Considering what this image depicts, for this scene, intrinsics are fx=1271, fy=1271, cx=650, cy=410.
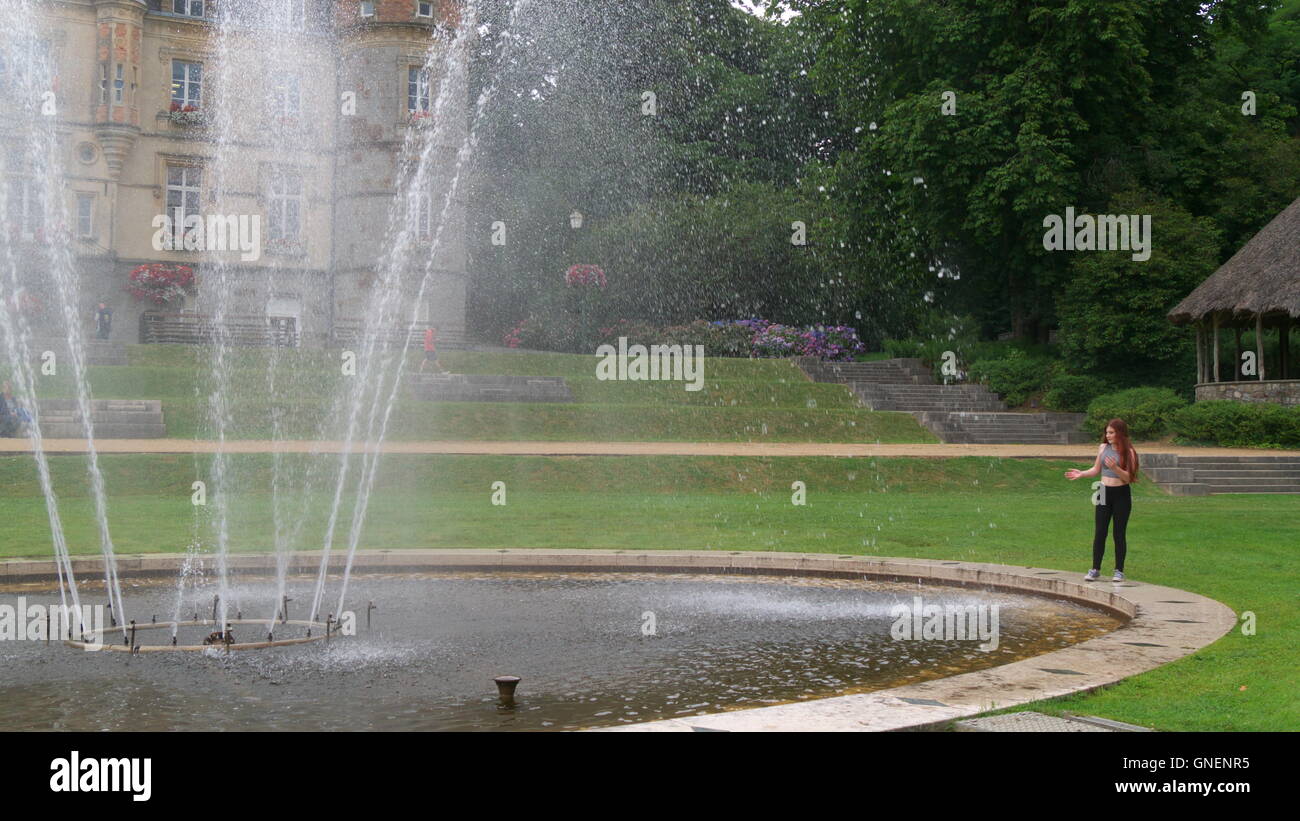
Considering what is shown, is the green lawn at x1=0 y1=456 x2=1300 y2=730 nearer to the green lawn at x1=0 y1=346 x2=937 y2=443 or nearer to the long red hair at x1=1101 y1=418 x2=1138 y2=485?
the long red hair at x1=1101 y1=418 x2=1138 y2=485

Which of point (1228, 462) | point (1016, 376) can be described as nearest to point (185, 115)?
point (1016, 376)

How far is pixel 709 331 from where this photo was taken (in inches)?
1860

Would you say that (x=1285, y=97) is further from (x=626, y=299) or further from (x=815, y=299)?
(x=626, y=299)

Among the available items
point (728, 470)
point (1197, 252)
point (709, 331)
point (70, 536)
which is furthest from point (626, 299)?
point (70, 536)

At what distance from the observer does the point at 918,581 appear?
13828mm

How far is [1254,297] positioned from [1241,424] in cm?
483

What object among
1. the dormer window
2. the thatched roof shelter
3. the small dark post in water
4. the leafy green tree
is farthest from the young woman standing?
the dormer window

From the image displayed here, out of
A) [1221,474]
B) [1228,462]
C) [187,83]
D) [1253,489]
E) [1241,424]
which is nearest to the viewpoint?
[1253,489]

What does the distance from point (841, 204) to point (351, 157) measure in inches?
746

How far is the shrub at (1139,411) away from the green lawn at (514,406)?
463 centimetres

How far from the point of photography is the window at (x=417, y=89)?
48.4 meters

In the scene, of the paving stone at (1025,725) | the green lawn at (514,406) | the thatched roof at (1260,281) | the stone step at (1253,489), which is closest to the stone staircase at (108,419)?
the green lawn at (514,406)

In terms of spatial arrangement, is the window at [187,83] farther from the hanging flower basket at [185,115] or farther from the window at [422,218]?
the window at [422,218]

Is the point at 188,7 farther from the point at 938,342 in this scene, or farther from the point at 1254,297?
the point at 1254,297
